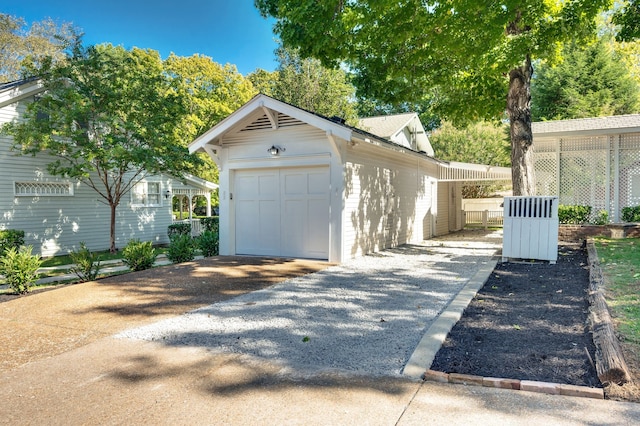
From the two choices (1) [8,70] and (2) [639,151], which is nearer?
(2) [639,151]

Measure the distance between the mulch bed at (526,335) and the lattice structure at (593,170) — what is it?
31.7 ft

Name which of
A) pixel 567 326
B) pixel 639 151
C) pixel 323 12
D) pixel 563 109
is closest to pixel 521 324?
pixel 567 326

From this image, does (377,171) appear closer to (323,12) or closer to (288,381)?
(323,12)

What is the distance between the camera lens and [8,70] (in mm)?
24906

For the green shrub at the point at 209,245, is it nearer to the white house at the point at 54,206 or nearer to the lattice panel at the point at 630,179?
the white house at the point at 54,206

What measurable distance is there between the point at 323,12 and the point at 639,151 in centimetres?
1243

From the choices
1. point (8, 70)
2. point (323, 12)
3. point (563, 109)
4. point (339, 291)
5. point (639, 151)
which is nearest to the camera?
point (339, 291)

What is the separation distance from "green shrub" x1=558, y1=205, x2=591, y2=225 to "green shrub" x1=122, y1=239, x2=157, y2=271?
12.9m

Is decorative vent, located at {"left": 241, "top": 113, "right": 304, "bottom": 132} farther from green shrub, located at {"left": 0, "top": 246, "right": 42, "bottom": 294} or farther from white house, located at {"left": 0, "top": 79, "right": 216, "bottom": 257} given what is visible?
white house, located at {"left": 0, "top": 79, "right": 216, "bottom": 257}

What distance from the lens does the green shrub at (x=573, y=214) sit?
14.0m

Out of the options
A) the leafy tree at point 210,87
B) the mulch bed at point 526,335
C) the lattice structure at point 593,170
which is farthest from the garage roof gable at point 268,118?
the leafy tree at point 210,87

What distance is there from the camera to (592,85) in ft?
75.2

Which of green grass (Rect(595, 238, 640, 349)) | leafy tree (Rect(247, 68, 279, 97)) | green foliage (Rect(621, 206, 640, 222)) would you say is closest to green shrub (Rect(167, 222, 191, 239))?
green grass (Rect(595, 238, 640, 349))

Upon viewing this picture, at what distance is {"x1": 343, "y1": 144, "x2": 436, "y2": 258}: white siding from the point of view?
9.85m
